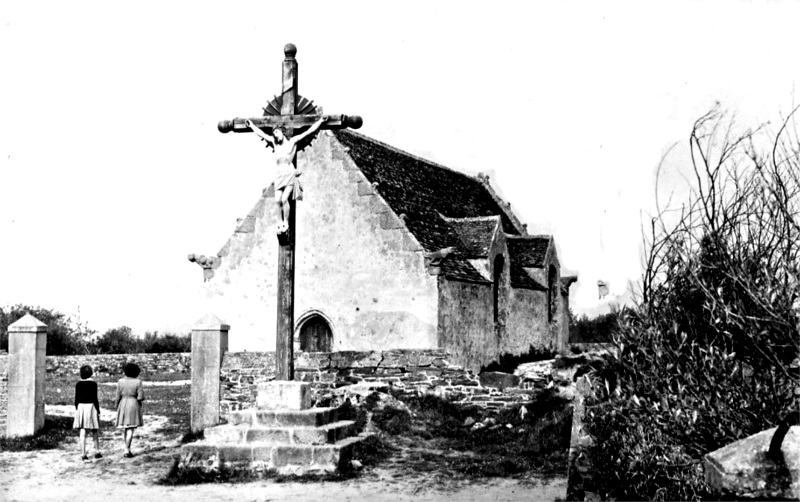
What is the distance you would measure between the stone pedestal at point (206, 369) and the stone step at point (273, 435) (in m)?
3.76

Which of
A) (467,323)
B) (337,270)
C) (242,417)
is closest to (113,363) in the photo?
(337,270)

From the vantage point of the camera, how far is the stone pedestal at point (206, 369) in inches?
605

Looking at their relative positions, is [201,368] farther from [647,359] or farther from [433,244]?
[647,359]

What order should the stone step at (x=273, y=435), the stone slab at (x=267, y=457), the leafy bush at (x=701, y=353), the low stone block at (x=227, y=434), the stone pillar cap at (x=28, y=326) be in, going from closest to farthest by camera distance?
the leafy bush at (x=701, y=353) < the stone slab at (x=267, y=457) < the stone step at (x=273, y=435) < the low stone block at (x=227, y=434) < the stone pillar cap at (x=28, y=326)

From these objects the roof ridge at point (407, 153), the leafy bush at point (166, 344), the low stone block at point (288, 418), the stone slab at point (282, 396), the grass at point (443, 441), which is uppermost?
the roof ridge at point (407, 153)

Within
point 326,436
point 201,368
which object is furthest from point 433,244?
point 326,436

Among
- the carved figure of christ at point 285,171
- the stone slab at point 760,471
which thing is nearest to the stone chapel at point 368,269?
the carved figure of christ at point 285,171

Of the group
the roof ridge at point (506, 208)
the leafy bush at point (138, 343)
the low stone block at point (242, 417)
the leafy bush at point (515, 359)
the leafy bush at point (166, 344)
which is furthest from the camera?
the leafy bush at point (138, 343)

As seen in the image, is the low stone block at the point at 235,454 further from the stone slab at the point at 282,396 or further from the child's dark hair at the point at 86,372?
the child's dark hair at the point at 86,372

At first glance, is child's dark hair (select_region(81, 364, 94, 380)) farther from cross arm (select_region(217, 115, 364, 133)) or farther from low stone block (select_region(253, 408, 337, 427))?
cross arm (select_region(217, 115, 364, 133))

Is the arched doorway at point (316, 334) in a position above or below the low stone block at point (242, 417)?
above

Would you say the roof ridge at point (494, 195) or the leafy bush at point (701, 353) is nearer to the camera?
the leafy bush at point (701, 353)

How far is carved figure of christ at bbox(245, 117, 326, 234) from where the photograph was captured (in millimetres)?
12375

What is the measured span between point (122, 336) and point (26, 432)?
29.2 meters
